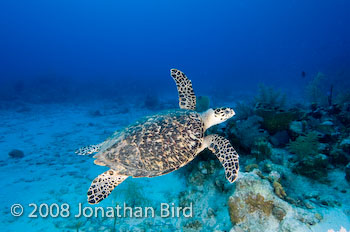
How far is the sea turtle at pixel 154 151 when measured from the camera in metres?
2.72

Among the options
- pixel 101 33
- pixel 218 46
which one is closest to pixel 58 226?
pixel 218 46

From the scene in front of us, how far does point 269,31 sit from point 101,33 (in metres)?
114

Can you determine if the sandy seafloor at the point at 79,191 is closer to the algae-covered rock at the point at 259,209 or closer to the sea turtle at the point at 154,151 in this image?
the algae-covered rock at the point at 259,209

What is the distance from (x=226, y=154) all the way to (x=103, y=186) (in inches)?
82.3

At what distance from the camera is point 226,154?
288 centimetres

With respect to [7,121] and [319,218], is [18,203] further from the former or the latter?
[7,121]

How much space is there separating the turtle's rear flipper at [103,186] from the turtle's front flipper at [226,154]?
163cm

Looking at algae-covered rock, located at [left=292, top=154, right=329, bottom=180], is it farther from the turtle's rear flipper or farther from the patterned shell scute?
the turtle's rear flipper

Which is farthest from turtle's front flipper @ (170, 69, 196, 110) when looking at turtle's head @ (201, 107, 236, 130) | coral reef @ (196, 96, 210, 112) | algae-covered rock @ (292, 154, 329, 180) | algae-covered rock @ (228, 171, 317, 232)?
coral reef @ (196, 96, 210, 112)

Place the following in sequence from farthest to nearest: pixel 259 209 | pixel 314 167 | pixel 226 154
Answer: pixel 314 167 < pixel 226 154 < pixel 259 209

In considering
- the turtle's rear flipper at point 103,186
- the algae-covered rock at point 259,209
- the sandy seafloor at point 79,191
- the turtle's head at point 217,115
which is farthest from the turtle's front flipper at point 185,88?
the turtle's rear flipper at point 103,186

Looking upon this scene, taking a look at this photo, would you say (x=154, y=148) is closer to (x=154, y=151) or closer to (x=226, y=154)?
(x=154, y=151)

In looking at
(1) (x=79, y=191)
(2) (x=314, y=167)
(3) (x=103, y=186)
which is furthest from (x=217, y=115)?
(1) (x=79, y=191)

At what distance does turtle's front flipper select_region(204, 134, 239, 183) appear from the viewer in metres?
2.53
